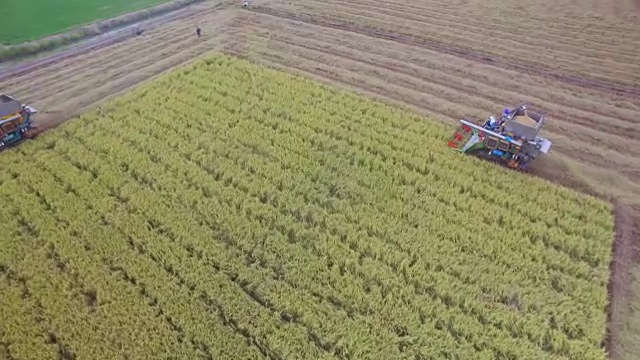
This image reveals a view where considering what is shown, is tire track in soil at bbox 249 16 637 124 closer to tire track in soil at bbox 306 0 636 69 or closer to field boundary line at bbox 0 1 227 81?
tire track in soil at bbox 306 0 636 69

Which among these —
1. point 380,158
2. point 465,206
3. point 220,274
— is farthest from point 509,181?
point 220,274

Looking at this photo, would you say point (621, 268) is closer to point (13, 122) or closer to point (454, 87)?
point (454, 87)

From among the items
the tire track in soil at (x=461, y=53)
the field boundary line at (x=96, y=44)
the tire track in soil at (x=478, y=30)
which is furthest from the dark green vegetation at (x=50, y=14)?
the tire track in soil at (x=478, y=30)

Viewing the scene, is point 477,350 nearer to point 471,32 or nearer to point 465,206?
point 465,206

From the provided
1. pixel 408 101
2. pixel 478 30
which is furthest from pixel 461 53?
pixel 408 101

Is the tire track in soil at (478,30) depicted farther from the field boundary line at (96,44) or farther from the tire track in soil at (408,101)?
the field boundary line at (96,44)

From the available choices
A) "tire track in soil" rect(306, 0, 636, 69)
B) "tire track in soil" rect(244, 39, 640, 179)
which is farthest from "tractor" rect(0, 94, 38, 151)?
"tire track in soil" rect(306, 0, 636, 69)
